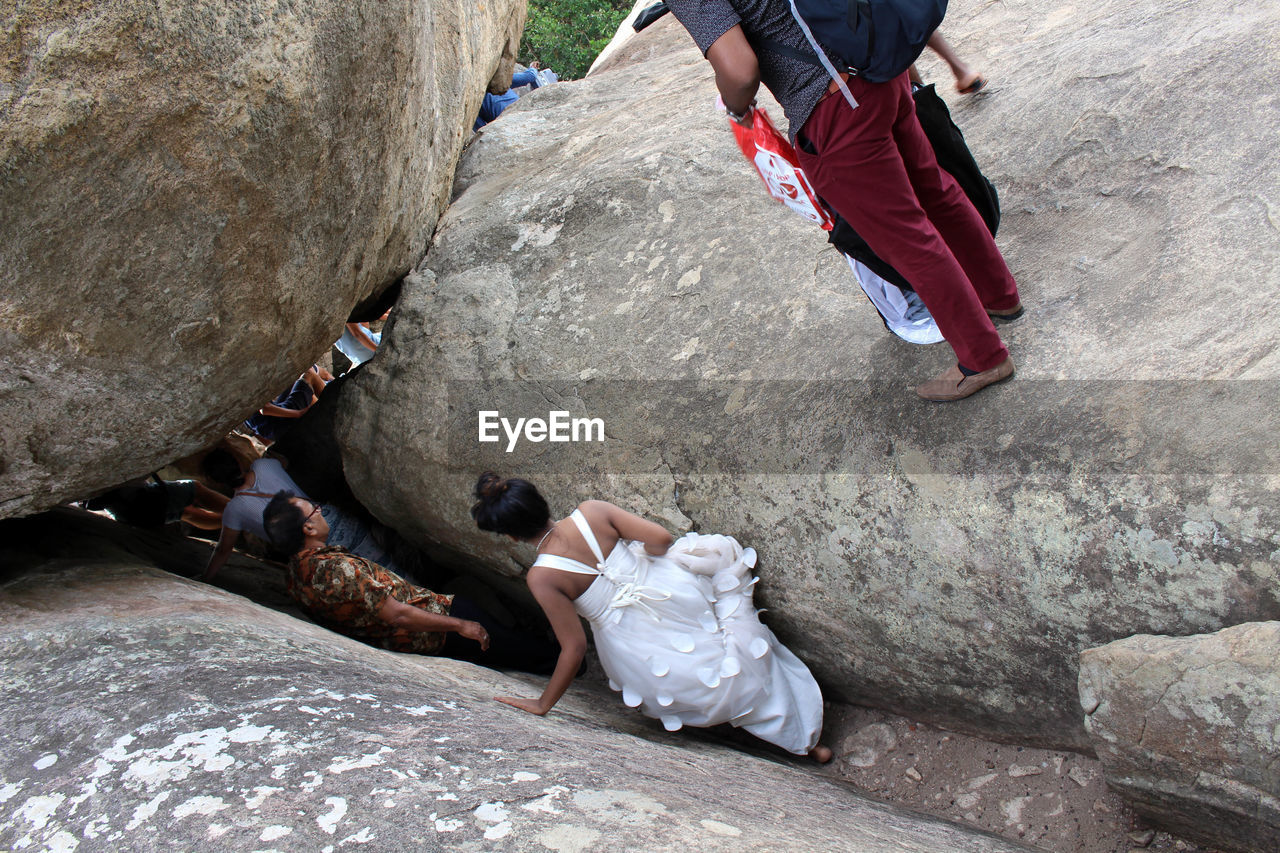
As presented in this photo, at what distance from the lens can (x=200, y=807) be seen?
1.49 m

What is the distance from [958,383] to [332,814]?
1.72 metres

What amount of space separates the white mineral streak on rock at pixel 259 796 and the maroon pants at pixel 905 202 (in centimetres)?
163

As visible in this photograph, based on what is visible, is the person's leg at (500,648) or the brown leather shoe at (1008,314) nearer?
the brown leather shoe at (1008,314)

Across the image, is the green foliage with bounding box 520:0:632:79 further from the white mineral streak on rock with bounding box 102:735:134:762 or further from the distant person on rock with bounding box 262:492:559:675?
the white mineral streak on rock with bounding box 102:735:134:762

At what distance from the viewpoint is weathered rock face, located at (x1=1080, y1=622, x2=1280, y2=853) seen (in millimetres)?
1756

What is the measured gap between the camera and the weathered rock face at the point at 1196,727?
1.76m

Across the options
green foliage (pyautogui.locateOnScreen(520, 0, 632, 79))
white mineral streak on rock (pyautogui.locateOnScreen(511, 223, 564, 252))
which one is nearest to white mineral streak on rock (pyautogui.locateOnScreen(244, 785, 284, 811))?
white mineral streak on rock (pyautogui.locateOnScreen(511, 223, 564, 252))

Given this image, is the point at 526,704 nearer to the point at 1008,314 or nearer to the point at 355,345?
the point at 1008,314

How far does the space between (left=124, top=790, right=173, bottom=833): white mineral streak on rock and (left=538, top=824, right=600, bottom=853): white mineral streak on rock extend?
64 cm

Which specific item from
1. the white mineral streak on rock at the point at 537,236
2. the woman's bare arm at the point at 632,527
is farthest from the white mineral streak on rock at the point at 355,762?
the white mineral streak on rock at the point at 537,236

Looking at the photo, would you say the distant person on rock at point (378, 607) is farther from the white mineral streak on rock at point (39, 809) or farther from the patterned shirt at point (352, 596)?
the white mineral streak on rock at point (39, 809)

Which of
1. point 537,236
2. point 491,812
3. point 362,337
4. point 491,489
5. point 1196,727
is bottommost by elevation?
point 1196,727

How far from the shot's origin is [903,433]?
7.84ft

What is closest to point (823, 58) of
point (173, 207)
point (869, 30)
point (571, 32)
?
point (869, 30)
